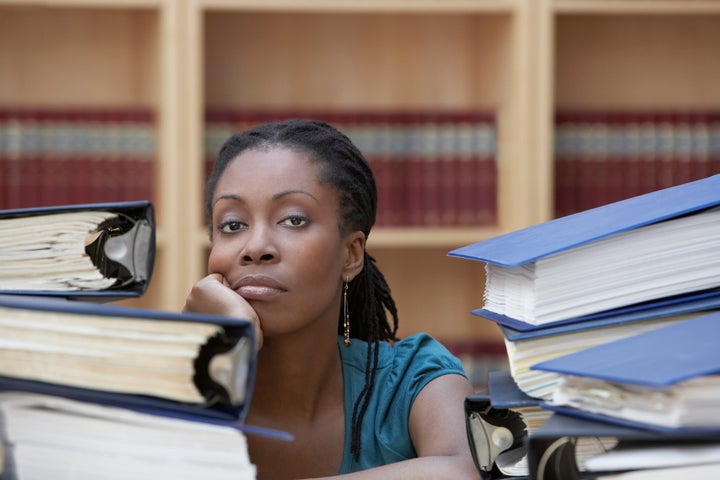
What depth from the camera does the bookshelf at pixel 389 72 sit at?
8.72 ft

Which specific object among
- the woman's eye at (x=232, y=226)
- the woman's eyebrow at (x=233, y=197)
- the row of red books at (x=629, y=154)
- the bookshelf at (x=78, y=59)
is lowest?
the woman's eye at (x=232, y=226)

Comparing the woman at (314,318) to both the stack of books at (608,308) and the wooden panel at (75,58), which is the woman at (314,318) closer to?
the stack of books at (608,308)

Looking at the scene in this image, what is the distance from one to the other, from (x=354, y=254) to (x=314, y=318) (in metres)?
0.13

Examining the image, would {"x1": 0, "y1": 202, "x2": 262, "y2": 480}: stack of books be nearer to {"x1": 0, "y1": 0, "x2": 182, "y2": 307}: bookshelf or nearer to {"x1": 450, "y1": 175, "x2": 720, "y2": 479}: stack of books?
{"x1": 450, "y1": 175, "x2": 720, "y2": 479}: stack of books

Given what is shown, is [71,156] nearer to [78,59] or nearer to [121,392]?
[78,59]

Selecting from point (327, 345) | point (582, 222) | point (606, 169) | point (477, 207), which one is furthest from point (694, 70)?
point (582, 222)

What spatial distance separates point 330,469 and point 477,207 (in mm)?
1759

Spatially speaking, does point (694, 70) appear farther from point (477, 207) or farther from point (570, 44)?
point (477, 207)

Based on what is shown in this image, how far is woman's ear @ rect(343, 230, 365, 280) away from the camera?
122 cm

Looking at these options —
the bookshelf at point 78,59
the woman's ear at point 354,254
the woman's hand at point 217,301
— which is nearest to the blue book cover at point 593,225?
the woman's hand at point 217,301

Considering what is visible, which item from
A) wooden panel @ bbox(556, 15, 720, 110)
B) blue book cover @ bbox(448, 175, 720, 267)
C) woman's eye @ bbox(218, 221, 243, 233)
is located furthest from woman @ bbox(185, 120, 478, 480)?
wooden panel @ bbox(556, 15, 720, 110)

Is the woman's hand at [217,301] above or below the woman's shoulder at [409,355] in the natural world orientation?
above

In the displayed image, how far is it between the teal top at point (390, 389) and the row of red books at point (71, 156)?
1.56 m

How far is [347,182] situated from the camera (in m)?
1.23
